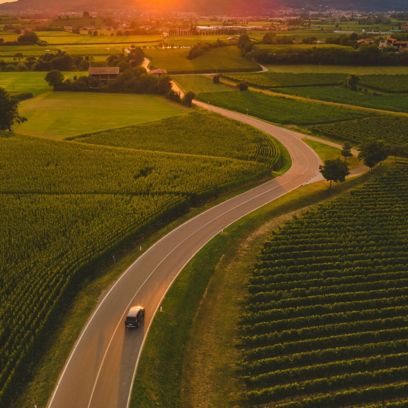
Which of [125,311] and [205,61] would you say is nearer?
[125,311]

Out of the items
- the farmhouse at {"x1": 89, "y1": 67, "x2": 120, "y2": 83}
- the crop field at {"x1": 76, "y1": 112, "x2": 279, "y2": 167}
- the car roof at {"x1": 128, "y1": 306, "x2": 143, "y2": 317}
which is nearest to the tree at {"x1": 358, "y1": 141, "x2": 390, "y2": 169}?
the crop field at {"x1": 76, "y1": 112, "x2": 279, "y2": 167}

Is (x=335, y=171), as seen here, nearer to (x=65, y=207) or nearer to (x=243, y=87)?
(x=65, y=207)

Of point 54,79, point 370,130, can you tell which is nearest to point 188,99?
point 54,79

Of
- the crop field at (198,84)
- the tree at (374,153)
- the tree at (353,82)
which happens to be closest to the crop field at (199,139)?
the tree at (374,153)

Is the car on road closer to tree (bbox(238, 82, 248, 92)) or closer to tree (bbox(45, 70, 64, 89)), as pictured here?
tree (bbox(238, 82, 248, 92))

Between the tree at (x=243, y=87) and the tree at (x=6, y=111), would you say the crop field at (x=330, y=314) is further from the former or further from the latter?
the tree at (x=243, y=87)

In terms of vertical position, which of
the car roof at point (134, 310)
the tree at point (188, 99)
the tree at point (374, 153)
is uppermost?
the tree at point (188, 99)
